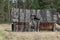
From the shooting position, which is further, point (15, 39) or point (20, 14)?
point (20, 14)

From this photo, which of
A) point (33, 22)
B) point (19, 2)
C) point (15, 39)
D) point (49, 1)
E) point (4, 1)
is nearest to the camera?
point (15, 39)

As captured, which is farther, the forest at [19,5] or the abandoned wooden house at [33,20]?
the forest at [19,5]

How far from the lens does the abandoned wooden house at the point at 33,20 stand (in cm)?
1811

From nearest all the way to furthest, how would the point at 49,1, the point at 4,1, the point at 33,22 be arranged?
the point at 33,22, the point at 49,1, the point at 4,1

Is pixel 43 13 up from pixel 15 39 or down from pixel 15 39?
up

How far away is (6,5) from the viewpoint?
123ft

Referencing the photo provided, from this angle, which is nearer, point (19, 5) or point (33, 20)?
point (33, 20)

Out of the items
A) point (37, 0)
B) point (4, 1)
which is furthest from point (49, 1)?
point (4, 1)

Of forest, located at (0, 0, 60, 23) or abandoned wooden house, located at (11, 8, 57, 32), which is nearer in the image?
abandoned wooden house, located at (11, 8, 57, 32)

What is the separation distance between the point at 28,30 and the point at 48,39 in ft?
18.1

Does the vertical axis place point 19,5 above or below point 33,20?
above

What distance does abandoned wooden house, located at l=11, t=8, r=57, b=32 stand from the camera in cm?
1811

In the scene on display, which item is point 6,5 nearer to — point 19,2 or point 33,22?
point 19,2

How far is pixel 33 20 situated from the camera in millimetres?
18172
